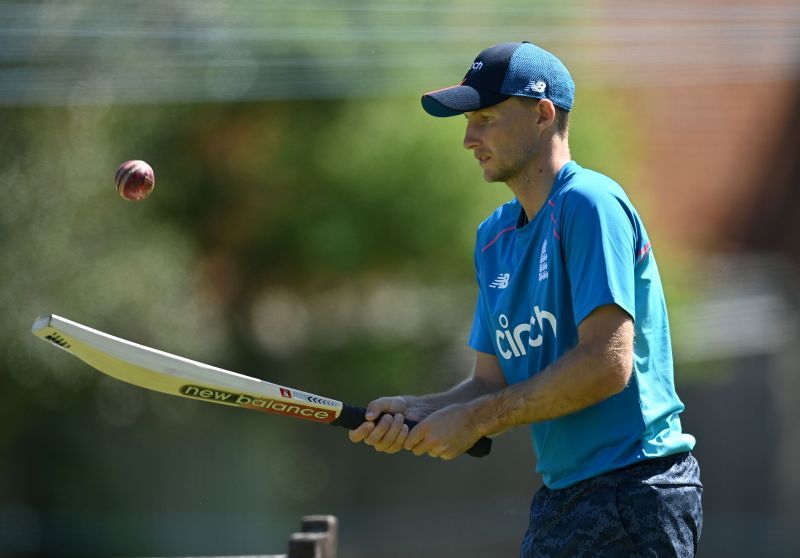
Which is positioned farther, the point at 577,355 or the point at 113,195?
the point at 113,195

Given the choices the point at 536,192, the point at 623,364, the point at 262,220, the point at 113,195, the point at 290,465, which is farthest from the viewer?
the point at 290,465

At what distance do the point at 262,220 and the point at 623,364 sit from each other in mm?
9474

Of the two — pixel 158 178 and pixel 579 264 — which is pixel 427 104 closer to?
pixel 579 264

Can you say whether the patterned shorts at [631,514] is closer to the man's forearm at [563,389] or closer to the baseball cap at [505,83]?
the man's forearm at [563,389]

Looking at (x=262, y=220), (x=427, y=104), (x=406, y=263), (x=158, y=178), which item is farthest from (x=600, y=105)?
(x=427, y=104)

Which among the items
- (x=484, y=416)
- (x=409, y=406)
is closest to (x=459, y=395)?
(x=409, y=406)

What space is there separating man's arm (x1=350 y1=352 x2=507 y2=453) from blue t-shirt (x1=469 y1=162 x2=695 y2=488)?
1.08 feet

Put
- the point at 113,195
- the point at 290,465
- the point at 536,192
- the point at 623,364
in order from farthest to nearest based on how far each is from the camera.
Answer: the point at 290,465, the point at 113,195, the point at 536,192, the point at 623,364

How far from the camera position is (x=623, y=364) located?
3402 millimetres

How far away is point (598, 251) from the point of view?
11.2 ft

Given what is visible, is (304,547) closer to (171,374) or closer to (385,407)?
(385,407)

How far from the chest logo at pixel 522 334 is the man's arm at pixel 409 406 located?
0.68 feet

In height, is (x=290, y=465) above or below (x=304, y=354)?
below

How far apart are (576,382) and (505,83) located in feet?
3.31
